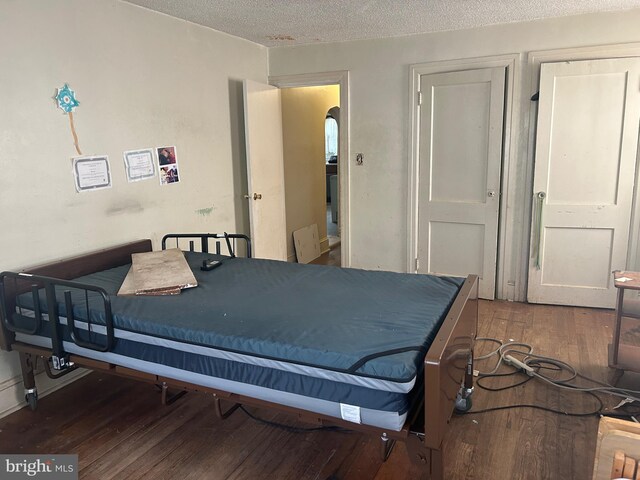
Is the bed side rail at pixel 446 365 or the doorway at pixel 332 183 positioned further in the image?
the doorway at pixel 332 183

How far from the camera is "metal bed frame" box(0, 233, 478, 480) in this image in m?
1.69

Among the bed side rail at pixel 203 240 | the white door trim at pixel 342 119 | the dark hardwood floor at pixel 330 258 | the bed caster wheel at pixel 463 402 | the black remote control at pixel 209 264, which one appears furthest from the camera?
the dark hardwood floor at pixel 330 258

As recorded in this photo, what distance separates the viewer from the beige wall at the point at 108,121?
2592 millimetres

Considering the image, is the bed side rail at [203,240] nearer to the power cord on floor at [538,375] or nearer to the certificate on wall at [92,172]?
the certificate on wall at [92,172]

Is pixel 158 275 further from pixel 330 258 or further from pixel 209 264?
pixel 330 258

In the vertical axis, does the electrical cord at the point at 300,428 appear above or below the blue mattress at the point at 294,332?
below

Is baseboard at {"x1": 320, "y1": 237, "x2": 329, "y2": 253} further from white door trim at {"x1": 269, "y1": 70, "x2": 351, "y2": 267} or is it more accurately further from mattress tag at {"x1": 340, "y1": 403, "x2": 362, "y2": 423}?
mattress tag at {"x1": 340, "y1": 403, "x2": 362, "y2": 423}

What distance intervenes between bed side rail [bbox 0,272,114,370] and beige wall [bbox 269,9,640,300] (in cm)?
283

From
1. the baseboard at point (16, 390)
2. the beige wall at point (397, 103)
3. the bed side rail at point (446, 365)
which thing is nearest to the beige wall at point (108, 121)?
the baseboard at point (16, 390)

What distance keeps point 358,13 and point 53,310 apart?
279 cm

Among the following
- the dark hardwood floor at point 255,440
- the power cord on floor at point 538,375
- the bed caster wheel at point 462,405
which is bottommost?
the dark hardwood floor at point 255,440

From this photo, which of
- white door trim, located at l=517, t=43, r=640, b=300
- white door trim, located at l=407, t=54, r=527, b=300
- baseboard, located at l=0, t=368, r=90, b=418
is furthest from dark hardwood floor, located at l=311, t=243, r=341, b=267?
baseboard, located at l=0, t=368, r=90, b=418

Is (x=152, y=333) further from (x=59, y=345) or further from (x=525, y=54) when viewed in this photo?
(x=525, y=54)

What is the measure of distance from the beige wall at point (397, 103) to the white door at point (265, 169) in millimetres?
532
